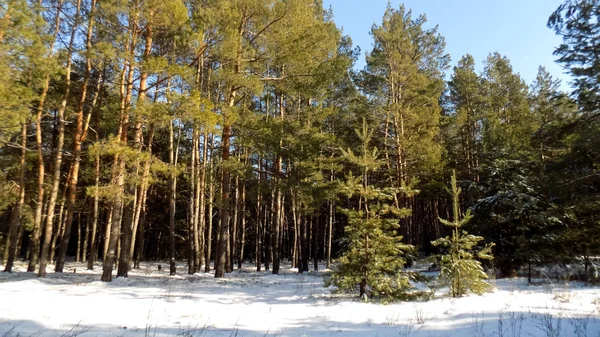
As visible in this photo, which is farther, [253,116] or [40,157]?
[40,157]

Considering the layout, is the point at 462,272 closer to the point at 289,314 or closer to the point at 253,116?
the point at 289,314

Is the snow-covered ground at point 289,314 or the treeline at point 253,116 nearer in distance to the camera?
the snow-covered ground at point 289,314

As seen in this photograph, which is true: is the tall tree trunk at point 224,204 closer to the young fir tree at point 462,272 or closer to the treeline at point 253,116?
the treeline at point 253,116

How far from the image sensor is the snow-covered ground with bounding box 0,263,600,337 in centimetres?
550

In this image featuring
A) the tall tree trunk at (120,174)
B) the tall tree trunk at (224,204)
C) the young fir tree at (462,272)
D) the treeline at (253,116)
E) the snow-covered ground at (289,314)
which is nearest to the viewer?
the snow-covered ground at (289,314)

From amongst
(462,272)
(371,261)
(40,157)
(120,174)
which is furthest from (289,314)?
(40,157)

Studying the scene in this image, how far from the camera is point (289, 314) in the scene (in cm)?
725

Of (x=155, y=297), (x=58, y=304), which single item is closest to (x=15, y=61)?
(x=58, y=304)

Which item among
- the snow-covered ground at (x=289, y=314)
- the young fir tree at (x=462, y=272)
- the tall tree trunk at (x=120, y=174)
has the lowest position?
the snow-covered ground at (x=289, y=314)

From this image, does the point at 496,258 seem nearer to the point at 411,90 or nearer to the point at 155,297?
the point at 411,90

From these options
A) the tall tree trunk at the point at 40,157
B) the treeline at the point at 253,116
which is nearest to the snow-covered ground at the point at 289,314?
the treeline at the point at 253,116

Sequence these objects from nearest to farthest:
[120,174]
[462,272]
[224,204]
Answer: [462,272] < [120,174] < [224,204]

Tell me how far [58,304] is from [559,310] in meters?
10.4

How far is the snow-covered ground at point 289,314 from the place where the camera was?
5496mm
